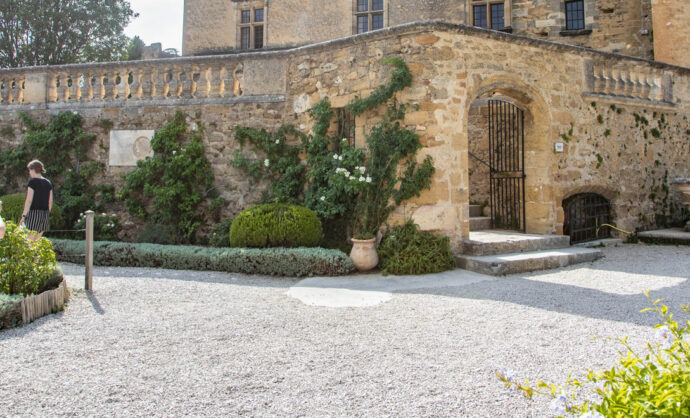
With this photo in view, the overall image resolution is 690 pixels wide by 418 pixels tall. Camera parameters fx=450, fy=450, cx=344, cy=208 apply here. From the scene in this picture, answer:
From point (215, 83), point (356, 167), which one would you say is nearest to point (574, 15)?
point (356, 167)

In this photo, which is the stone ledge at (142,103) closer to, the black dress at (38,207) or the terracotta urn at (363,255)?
the black dress at (38,207)

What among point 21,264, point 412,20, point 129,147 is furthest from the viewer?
point 412,20

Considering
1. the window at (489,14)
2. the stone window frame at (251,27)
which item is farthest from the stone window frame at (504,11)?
the stone window frame at (251,27)

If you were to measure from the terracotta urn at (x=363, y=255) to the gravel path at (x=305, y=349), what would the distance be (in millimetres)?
1382

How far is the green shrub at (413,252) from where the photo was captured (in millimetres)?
6156

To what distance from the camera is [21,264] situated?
3939 mm

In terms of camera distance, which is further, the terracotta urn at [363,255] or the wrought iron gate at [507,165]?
the wrought iron gate at [507,165]

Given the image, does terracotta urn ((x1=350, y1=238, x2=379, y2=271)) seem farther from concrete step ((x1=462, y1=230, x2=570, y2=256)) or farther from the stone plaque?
the stone plaque

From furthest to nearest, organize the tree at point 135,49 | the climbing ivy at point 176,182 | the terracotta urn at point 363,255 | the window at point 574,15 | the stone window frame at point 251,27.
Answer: the tree at point 135,49 → the stone window frame at point 251,27 → the window at point 574,15 → the climbing ivy at point 176,182 → the terracotta urn at point 363,255

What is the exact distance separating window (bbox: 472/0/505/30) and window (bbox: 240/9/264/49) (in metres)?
6.84

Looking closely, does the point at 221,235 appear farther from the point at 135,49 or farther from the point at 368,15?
the point at 135,49

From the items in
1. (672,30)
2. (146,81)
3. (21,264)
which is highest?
(672,30)

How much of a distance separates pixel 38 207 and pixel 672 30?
47.1 feet

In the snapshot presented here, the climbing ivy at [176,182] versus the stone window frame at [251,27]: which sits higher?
the stone window frame at [251,27]
